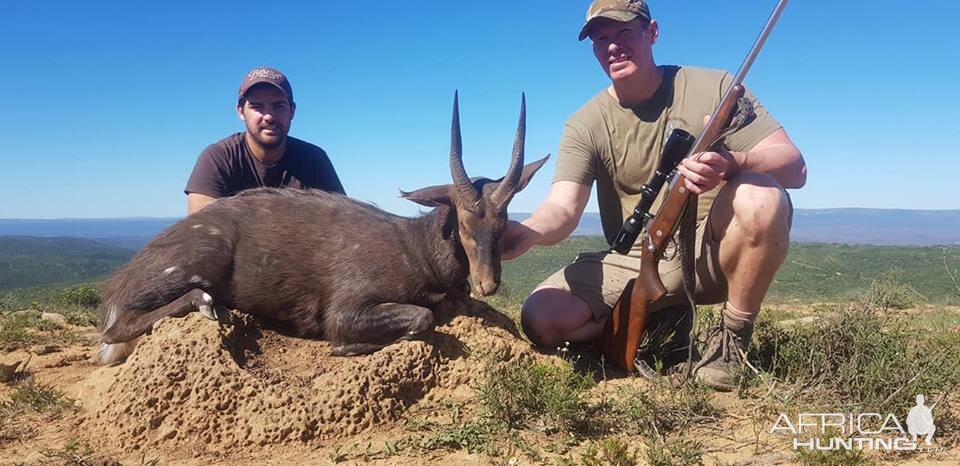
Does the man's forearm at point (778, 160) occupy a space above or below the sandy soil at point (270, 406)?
above

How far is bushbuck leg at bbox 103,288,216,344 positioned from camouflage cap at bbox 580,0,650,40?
3.96 meters

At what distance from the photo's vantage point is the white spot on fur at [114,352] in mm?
5480

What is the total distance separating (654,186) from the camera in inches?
212

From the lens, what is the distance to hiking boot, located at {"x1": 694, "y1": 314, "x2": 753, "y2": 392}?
5.00 meters

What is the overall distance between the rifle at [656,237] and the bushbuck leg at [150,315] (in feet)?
10.7

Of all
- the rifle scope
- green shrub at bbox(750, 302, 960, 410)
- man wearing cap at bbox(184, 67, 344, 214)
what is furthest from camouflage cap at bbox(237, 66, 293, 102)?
green shrub at bbox(750, 302, 960, 410)

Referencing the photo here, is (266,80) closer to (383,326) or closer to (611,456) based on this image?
(383,326)

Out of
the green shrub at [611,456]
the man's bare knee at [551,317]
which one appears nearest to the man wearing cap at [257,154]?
the man's bare knee at [551,317]

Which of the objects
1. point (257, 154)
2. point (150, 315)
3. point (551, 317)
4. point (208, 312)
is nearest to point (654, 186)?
point (551, 317)

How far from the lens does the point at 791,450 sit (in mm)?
3803

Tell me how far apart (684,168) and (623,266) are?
1.37m

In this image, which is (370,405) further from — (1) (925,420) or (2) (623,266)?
(1) (925,420)

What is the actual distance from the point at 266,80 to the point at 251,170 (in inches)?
41.3

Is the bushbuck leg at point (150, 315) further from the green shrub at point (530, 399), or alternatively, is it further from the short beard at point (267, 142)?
the short beard at point (267, 142)
